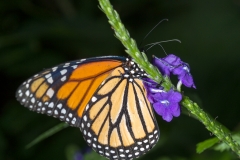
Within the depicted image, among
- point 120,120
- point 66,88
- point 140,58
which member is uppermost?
point 140,58

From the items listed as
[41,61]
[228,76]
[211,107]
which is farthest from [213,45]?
[41,61]

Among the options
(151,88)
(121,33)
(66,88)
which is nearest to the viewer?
(121,33)

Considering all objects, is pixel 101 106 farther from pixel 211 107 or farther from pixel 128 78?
pixel 211 107

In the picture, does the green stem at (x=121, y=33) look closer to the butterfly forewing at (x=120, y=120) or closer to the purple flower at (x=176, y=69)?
the purple flower at (x=176, y=69)

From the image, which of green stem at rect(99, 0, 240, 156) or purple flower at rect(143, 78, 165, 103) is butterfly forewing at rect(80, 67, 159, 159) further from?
green stem at rect(99, 0, 240, 156)

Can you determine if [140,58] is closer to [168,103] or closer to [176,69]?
[168,103]

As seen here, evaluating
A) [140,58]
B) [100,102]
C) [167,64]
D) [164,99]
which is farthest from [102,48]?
[140,58]
